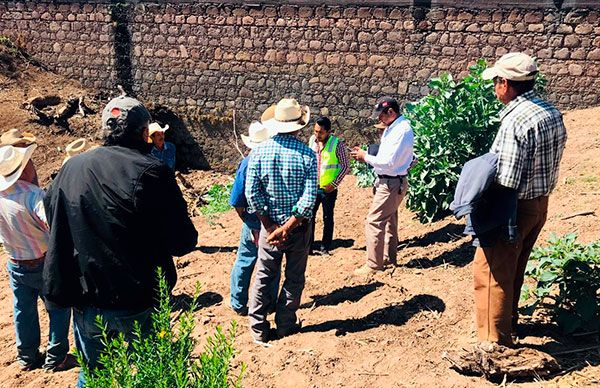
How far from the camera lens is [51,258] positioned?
357 cm

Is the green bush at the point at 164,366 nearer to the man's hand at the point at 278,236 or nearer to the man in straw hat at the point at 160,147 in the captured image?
the man's hand at the point at 278,236

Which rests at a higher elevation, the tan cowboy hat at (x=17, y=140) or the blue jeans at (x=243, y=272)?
the tan cowboy hat at (x=17, y=140)

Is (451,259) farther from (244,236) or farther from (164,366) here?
(164,366)

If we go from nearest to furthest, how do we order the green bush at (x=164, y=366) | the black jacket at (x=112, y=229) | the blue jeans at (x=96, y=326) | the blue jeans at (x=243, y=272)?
1. the green bush at (x=164, y=366)
2. the black jacket at (x=112, y=229)
3. the blue jeans at (x=96, y=326)
4. the blue jeans at (x=243, y=272)

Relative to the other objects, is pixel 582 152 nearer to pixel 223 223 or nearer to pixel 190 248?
pixel 223 223

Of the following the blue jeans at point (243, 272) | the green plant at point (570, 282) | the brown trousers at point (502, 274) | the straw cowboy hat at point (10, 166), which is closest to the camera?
the brown trousers at point (502, 274)

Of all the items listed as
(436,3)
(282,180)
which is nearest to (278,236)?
(282,180)

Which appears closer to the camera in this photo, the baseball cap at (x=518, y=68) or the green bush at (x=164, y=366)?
the green bush at (x=164, y=366)

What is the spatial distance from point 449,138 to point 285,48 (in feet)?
18.9

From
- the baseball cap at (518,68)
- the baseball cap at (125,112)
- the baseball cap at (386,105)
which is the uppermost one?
the baseball cap at (518,68)

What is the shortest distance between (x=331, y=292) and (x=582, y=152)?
4395 mm

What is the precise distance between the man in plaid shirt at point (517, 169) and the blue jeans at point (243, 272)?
2027 mm

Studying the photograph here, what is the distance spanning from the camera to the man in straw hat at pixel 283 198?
480 cm

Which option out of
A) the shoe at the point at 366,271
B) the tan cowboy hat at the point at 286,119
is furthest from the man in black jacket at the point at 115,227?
the shoe at the point at 366,271
